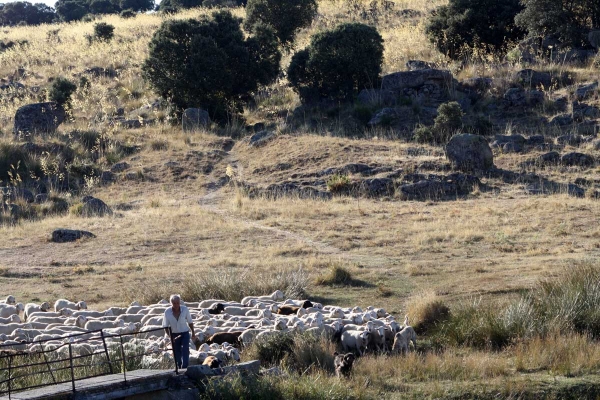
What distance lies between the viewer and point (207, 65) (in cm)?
3872

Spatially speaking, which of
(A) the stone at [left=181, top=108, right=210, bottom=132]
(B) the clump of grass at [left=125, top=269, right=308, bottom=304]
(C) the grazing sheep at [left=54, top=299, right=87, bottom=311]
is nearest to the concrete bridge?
→ (C) the grazing sheep at [left=54, top=299, right=87, bottom=311]

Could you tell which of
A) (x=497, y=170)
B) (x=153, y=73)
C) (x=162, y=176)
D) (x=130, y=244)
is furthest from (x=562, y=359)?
(x=153, y=73)

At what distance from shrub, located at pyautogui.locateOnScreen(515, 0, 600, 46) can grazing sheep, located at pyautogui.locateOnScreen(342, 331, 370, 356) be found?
90.2ft

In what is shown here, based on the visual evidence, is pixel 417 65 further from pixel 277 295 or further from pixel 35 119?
pixel 277 295

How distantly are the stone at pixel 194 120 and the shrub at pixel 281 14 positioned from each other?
36.2 feet

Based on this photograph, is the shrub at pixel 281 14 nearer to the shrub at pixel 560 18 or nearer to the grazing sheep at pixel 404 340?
the shrub at pixel 560 18

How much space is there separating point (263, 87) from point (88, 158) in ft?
32.3

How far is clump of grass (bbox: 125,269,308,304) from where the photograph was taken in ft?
66.8

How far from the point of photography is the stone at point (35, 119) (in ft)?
129

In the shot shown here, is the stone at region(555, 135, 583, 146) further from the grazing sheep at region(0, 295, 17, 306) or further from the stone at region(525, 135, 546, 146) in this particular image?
the grazing sheep at region(0, 295, 17, 306)

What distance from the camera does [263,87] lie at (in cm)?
4300

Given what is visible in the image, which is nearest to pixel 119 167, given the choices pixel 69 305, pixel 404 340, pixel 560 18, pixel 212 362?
pixel 69 305

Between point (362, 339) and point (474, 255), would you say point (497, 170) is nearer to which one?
point (474, 255)

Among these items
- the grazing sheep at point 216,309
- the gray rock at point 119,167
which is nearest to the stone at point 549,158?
the gray rock at point 119,167
